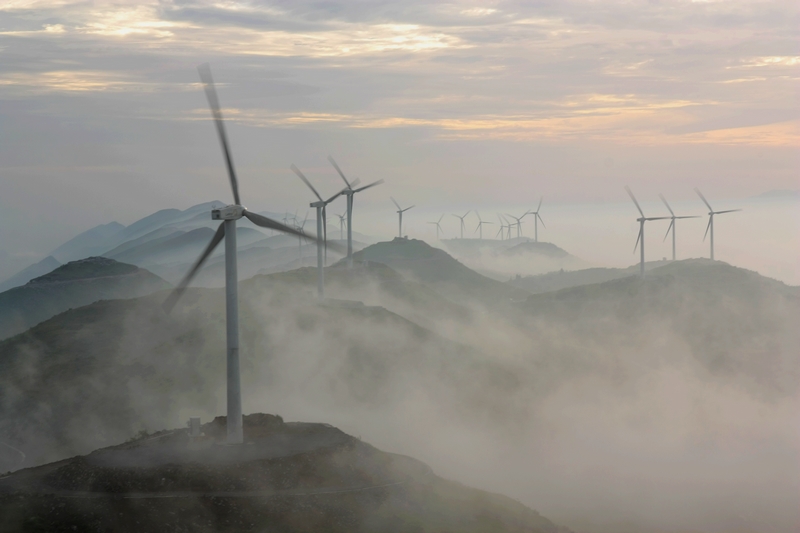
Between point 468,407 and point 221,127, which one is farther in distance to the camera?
point 468,407

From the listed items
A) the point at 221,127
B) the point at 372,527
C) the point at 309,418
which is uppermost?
the point at 221,127

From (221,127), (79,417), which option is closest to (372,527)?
(221,127)

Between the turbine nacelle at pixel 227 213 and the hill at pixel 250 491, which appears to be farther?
the turbine nacelle at pixel 227 213

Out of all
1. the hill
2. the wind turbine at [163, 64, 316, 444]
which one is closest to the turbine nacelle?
the wind turbine at [163, 64, 316, 444]

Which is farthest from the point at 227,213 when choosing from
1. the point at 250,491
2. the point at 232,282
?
the point at 250,491

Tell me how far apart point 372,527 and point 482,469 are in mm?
77569

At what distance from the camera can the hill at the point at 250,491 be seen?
60094mm

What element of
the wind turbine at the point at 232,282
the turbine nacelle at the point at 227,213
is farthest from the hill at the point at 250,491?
the turbine nacelle at the point at 227,213

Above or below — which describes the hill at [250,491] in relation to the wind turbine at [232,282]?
below

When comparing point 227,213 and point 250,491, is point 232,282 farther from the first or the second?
point 250,491

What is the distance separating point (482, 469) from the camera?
455 ft

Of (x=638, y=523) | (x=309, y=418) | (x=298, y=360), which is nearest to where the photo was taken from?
(x=638, y=523)

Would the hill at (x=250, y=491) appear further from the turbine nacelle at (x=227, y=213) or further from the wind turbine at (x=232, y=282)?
the turbine nacelle at (x=227, y=213)

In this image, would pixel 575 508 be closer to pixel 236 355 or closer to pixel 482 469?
pixel 482 469
